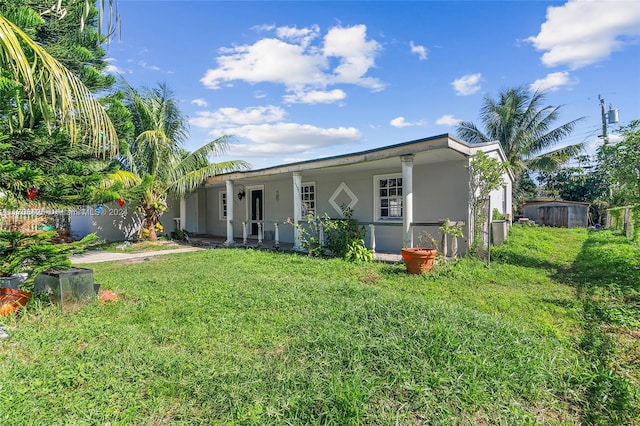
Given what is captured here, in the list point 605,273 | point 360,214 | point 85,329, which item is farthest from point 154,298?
point 605,273

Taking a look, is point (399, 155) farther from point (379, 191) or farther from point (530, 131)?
point (530, 131)

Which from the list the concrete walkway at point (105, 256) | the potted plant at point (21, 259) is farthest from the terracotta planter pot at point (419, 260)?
the concrete walkway at point (105, 256)

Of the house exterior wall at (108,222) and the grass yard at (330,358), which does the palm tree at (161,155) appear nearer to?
the house exterior wall at (108,222)

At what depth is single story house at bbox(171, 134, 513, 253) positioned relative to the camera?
7555mm

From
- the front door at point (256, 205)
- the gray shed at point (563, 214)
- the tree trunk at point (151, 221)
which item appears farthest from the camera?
the gray shed at point (563, 214)

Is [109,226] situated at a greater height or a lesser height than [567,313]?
greater

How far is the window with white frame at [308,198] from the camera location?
1194 centimetres

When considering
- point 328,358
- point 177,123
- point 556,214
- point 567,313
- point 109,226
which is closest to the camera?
point 328,358

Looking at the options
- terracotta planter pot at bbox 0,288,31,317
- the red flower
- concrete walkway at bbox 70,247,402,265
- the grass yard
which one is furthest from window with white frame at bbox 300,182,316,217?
terracotta planter pot at bbox 0,288,31,317

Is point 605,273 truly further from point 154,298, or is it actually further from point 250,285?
point 154,298

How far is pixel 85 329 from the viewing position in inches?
148

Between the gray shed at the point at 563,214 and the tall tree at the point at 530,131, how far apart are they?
2453mm

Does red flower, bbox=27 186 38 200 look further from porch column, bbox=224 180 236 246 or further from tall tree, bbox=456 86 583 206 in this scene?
tall tree, bbox=456 86 583 206

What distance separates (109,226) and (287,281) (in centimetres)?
1174
